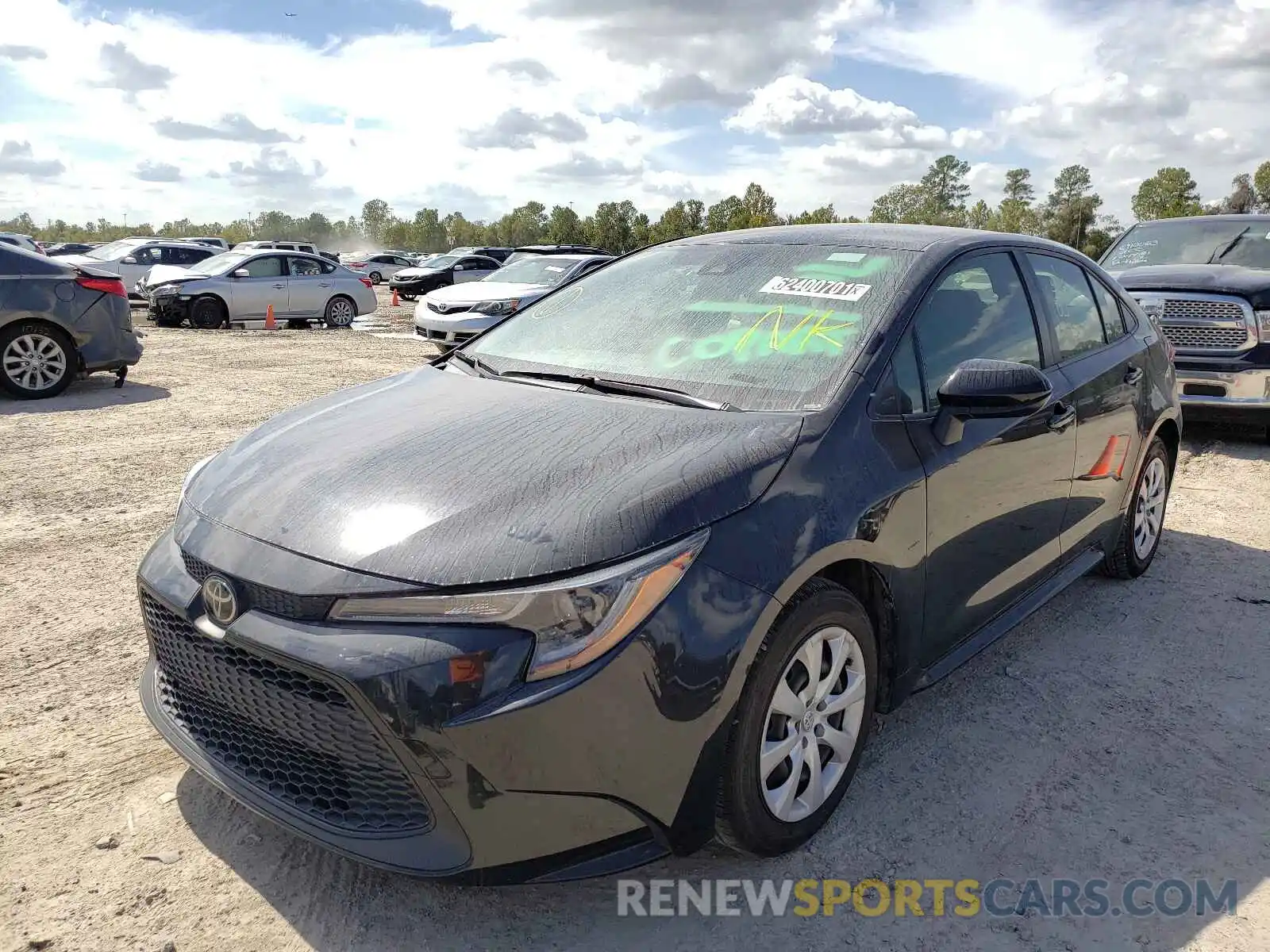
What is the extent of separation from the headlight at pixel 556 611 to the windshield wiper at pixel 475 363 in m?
1.41

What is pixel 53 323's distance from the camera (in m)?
8.88

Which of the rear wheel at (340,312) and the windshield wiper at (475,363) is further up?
the windshield wiper at (475,363)

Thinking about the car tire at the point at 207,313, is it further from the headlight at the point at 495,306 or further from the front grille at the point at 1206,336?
the front grille at the point at 1206,336

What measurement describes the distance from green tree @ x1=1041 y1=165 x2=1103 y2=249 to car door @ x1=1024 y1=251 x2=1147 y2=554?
7080 cm

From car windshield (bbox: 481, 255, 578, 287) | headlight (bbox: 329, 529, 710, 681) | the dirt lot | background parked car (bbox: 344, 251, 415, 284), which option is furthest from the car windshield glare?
background parked car (bbox: 344, 251, 415, 284)

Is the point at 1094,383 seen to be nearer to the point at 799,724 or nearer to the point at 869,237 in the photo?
the point at 869,237

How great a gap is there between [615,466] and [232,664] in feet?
3.31

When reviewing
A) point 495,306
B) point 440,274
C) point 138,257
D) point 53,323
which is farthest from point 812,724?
point 440,274

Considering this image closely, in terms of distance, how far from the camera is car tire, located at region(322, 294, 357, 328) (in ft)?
59.7

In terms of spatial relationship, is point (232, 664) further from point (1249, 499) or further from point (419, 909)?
point (1249, 499)

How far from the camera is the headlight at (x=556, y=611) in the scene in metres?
2.01

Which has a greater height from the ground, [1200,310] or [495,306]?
[1200,310]

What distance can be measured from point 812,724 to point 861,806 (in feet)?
1.50

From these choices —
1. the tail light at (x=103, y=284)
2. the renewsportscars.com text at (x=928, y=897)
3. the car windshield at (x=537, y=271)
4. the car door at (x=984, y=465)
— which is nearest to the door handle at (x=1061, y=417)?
the car door at (x=984, y=465)
